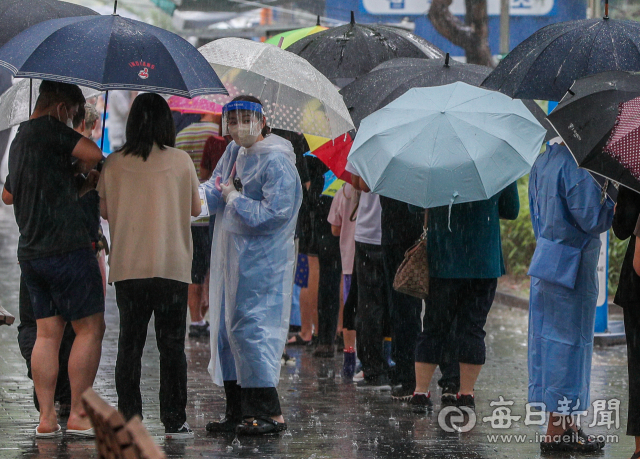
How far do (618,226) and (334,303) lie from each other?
13.9 ft

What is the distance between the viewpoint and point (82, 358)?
6.20 metres

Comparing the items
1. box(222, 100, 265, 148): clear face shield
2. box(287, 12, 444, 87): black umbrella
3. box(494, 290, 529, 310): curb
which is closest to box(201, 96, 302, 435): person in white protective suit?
box(222, 100, 265, 148): clear face shield

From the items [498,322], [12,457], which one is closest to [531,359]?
[12,457]

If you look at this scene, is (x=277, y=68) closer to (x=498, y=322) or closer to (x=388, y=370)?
(x=388, y=370)

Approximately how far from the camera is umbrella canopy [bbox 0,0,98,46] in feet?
23.1

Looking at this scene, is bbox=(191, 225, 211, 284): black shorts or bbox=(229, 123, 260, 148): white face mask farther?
bbox=(191, 225, 211, 284): black shorts

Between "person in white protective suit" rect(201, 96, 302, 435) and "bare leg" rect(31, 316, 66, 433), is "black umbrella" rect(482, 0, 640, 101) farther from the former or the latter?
"bare leg" rect(31, 316, 66, 433)

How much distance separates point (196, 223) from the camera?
9.52 metres

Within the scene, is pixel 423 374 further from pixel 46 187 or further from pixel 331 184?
pixel 46 187

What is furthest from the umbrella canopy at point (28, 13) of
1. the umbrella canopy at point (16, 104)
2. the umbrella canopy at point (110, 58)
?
the umbrella canopy at point (110, 58)

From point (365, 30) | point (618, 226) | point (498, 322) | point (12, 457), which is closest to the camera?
point (618, 226)

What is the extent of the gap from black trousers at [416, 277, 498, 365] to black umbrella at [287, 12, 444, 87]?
7.60 feet

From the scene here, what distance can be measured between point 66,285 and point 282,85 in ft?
6.53

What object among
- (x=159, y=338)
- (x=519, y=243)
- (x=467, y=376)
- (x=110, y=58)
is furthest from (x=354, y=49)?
(x=519, y=243)
